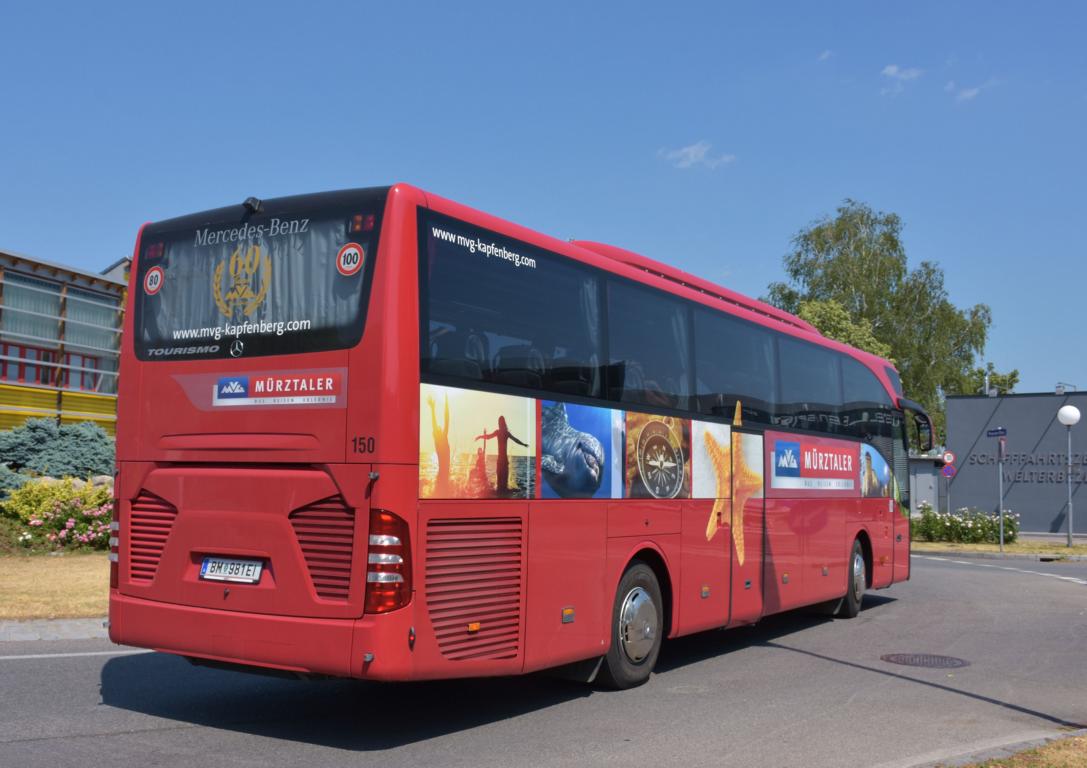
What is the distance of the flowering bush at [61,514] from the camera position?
60.6ft

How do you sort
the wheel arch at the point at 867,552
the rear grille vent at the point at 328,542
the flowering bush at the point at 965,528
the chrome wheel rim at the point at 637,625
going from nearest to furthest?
the rear grille vent at the point at 328,542
the chrome wheel rim at the point at 637,625
the wheel arch at the point at 867,552
the flowering bush at the point at 965,528

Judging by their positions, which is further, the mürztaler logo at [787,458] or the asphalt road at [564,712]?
the mürztaler logo at [787,458]

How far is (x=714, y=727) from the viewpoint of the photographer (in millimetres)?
7762

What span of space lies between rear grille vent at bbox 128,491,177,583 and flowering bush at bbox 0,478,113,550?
11612 mm

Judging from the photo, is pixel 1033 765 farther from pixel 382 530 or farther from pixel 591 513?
pixel 382 530

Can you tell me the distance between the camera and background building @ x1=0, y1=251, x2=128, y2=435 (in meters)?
24.8

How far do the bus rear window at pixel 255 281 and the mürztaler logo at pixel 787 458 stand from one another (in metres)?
6.78

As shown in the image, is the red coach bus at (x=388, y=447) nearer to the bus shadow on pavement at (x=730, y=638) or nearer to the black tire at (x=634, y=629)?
the black tire at (x=634, y=629)

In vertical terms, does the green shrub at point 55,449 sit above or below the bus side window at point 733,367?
below

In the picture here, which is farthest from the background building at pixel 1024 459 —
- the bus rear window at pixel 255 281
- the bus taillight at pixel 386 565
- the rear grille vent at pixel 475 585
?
the bus taillight at pixel 386 565

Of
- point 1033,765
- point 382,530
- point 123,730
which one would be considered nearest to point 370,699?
point 123,730

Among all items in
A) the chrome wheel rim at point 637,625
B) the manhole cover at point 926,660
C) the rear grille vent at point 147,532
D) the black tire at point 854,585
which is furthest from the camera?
the black tire at point 854,585

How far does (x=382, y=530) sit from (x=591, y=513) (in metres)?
2.41

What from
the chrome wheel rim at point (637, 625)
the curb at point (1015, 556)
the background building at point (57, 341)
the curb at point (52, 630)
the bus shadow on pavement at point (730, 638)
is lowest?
the bus shadow on pavement at point (730, 638)
